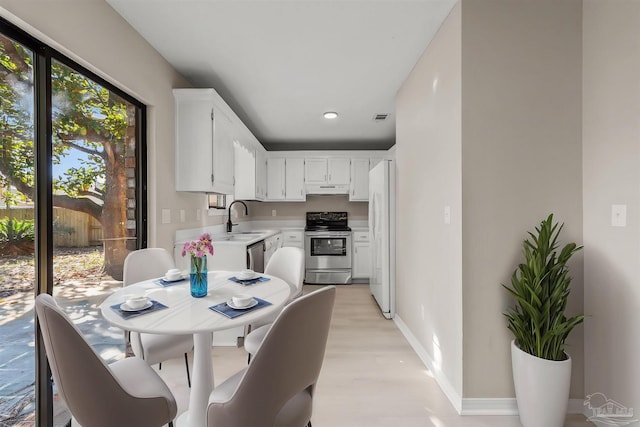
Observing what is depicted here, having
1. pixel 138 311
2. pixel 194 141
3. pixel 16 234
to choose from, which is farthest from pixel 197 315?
pixel 194 141

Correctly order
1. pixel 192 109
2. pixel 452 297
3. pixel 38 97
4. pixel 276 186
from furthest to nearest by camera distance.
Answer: pixel 276 186, pixel 192 109, pixel 452 297, pixel 38 97

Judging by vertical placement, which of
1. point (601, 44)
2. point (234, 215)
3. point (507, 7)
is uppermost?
point (507, 7)

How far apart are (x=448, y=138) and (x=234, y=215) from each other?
10.7 feet

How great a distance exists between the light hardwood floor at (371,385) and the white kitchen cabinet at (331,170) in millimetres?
2667

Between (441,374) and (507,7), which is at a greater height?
(507,7)

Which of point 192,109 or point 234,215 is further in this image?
point 234,215

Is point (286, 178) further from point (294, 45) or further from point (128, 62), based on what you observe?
point (128, 62)

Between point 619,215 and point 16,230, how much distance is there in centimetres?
288

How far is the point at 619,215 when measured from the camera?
1.50 meters

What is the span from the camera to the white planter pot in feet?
4.95

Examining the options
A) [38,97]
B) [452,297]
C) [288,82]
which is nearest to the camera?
[38,97]

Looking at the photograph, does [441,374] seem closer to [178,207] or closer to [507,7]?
[507,7]

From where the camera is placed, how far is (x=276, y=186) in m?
5.14

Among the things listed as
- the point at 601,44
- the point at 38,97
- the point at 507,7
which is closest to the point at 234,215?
the point at 38,97
